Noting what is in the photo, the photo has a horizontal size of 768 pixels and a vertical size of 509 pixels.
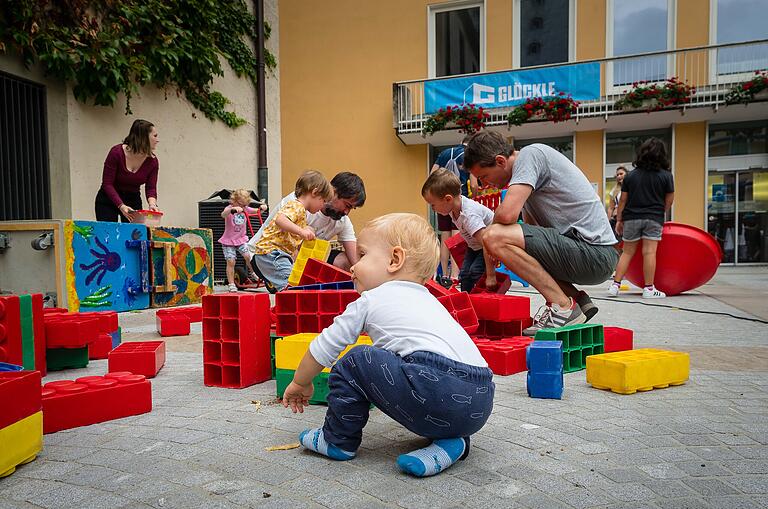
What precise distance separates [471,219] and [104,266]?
3389 mm

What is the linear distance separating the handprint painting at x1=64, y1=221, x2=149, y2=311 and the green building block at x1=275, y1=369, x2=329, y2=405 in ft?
10.3

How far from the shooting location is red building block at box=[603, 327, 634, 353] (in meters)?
3.30

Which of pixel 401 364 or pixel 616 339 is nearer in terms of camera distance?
pixel 401 364

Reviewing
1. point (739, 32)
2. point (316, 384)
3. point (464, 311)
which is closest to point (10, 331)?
point (316, 384)

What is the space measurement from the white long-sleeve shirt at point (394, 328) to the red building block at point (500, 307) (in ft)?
5.50

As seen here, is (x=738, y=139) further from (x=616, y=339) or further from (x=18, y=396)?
(x=18, y=396)

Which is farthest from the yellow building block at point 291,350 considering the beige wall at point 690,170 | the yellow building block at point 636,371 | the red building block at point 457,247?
the beige wall at point 690,170

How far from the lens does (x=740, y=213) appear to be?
13039mm

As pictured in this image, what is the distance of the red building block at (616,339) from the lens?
10.8 ft

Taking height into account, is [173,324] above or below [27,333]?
below

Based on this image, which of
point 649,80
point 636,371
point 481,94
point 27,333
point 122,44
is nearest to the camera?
point 636,371

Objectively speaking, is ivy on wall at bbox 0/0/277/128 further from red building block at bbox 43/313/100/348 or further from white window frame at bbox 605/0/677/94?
white window frame at bbox 605/0/677/94

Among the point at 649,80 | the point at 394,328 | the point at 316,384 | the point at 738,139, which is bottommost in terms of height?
the point at 316,384

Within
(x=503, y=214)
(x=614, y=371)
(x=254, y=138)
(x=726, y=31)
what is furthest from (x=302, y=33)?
(x=614, y=371)
